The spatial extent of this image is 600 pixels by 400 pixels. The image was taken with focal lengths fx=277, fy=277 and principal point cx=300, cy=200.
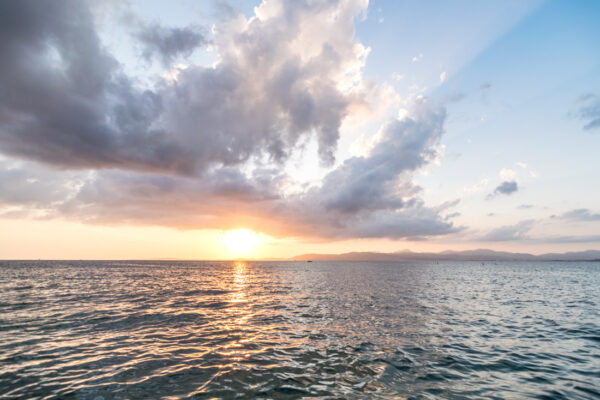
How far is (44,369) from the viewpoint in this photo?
46.8 feet

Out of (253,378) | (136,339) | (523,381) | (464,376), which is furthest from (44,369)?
(523,381)

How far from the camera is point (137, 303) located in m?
35.4

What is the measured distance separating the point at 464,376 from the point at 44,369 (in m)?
21.5

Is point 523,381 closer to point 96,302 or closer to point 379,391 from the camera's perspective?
point 379,391

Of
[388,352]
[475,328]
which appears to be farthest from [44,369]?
[475,328]

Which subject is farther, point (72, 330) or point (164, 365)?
point (72, 330)

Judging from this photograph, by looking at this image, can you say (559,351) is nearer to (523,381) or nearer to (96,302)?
(523,381)

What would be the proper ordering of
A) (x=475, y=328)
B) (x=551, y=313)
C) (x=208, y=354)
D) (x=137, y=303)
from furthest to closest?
1. (x=137, y=303)
2. (x=551, y=313)
3. (x=475, y=328)
4. (x=208, y=354)

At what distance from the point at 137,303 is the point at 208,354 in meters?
24.1

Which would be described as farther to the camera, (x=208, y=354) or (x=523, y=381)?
(x=208, y=354)

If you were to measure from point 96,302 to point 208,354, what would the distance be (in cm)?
2816

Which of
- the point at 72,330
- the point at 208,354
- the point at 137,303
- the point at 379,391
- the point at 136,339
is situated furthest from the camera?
the point at 137,303

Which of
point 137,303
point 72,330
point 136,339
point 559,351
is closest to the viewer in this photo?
point 559,351

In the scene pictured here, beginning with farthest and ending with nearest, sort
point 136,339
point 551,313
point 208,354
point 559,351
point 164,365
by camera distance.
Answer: point 551,313 → point 136,339 → point 559,351 → point 208,354 → point 164,365
